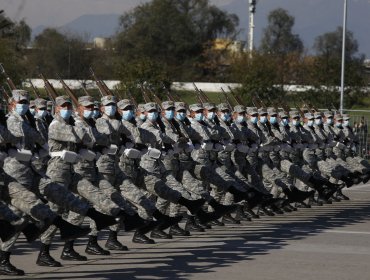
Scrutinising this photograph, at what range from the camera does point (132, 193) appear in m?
14.6

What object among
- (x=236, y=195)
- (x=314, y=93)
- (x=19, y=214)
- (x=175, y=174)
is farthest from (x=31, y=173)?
(x=314, y=93)

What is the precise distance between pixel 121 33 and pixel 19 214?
70.4 meters

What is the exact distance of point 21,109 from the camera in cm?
1307

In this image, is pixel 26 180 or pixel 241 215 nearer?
pixel 26 180

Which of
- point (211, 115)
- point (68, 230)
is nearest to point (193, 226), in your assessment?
point (211, 115)

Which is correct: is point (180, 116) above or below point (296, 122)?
above

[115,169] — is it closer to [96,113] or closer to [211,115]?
[96,113]

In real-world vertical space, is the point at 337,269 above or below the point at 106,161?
below

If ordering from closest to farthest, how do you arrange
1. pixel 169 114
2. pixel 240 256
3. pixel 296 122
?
pixel 240 256 < pixel 169 114 < pixel 296 122

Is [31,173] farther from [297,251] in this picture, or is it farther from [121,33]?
[121,33]

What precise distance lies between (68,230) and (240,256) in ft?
9.23

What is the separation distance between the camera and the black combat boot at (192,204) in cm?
1572

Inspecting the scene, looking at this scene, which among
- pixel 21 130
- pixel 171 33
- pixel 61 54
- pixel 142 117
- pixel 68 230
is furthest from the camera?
pixel 171 33

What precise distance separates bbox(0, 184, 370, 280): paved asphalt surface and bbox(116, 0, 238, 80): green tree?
62007 mm
